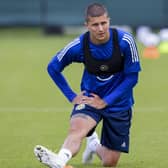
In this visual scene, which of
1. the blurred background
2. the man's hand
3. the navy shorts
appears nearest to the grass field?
the blurred background

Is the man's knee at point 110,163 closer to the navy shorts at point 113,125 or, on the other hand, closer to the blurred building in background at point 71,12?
the navy shorts at point 113,125

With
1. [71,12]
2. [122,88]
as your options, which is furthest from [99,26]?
[71,12]

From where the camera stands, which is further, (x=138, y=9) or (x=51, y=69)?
(x=138, y=9)

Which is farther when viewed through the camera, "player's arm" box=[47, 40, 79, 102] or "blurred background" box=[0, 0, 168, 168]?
"blurred background" box=[0, 0, 168, 168]

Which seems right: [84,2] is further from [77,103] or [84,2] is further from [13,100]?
[77,103]

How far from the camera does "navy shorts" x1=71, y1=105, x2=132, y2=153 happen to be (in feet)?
29.2

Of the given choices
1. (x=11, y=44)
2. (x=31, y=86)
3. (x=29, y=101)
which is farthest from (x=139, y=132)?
(x=11, y=44)

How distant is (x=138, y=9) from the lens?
90.4ft

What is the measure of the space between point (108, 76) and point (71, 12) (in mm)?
18826

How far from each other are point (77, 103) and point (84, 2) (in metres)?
18.7

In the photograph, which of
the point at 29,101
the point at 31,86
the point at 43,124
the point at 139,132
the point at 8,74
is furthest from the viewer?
the point at 8,74

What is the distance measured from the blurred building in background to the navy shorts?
722 inches

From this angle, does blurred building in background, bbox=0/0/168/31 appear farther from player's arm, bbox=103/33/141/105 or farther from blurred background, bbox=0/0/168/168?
player's arm, bbox=103/33/141/105

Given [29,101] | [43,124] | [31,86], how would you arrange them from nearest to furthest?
[43,124] < [29,101] < [31,86]
